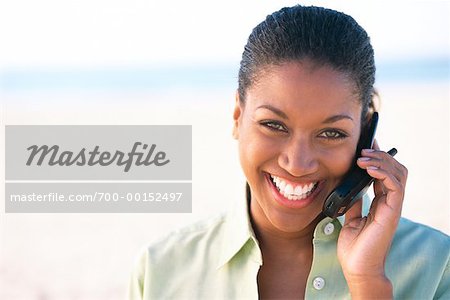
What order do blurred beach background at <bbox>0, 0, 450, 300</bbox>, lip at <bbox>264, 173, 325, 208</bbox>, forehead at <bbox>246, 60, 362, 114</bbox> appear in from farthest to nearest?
blurred beach background at <bbox>0, 0, 450, 300</bbox>
lip at <bbox>264, 173, 325, 208</bbox>
forehead at <bbox>246, 60, 362, 114</bbox>

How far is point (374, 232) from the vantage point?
2.26m

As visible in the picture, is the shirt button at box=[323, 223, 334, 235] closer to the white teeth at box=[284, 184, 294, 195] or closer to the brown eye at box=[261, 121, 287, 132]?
the white teeth at box=[284, 184, 294, 195]

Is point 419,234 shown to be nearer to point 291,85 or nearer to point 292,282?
point 292,282

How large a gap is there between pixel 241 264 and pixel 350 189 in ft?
1.25

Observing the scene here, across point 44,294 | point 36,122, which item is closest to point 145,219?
point 44,294

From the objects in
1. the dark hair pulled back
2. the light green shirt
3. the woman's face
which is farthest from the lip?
the dark hair pulled back

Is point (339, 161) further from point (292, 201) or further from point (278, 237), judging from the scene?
point (278, 237)

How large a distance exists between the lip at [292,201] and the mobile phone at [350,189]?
0.03 meters

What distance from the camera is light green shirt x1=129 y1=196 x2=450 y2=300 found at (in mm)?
2318

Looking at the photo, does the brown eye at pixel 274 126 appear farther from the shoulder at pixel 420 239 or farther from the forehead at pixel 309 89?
the shoulder at pixel 420 239

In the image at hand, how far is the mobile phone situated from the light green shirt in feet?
0.28

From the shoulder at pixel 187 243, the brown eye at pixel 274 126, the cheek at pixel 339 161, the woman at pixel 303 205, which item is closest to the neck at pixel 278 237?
the woman at pixel 303 205

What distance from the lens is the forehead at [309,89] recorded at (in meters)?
2.16

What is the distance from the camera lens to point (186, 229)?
99.5 inches
